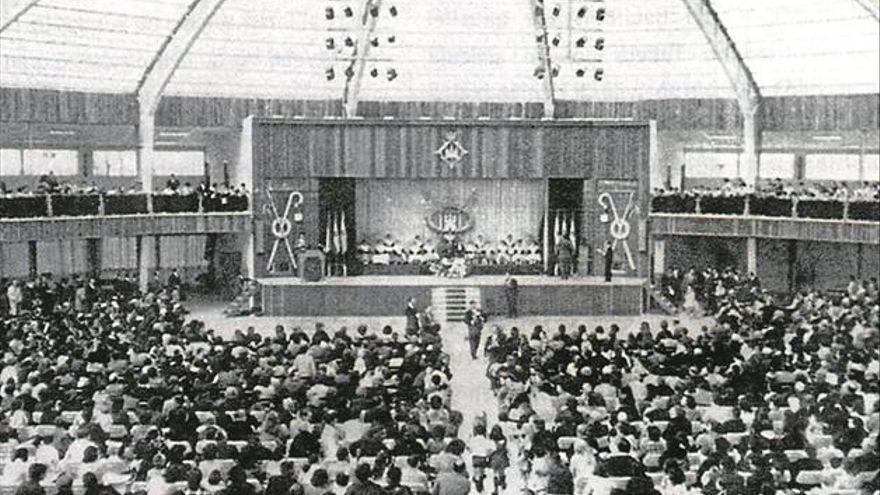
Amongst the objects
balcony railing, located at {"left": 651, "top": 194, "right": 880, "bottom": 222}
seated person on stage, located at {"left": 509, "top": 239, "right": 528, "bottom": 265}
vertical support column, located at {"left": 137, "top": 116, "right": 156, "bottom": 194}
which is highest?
vertical support column, located at {"left": 137, "top": 116, "right": 156, "bottom": 194}

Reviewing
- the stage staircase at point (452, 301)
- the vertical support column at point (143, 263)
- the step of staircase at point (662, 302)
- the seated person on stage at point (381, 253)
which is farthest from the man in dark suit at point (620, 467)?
the vertical support column at point (143, 263)

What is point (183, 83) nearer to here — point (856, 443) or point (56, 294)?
point (56, 294)

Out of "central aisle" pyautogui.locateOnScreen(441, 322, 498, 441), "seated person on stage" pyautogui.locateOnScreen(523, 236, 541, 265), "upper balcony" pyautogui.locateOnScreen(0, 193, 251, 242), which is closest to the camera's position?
"central aisle" pyautogui.locateOnScreen(441, 322, 498, 441)

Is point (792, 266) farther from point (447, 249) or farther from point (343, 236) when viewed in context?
point (343, 236)

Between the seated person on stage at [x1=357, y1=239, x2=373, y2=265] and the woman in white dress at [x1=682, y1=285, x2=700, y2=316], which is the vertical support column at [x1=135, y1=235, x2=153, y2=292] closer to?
the seated person on stage at [x1=357, y1=239, x2=373, y2=265]

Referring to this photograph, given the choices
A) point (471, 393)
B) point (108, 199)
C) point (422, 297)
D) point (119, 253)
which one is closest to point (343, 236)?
point (422, 297)

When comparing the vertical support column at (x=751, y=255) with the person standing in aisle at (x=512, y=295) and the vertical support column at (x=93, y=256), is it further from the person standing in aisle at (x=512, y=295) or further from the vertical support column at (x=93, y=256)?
the vertical support column at (x=93, y=256)

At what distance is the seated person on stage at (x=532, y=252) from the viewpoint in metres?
39.8

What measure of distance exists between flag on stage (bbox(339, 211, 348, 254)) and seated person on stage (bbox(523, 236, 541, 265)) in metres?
6.89

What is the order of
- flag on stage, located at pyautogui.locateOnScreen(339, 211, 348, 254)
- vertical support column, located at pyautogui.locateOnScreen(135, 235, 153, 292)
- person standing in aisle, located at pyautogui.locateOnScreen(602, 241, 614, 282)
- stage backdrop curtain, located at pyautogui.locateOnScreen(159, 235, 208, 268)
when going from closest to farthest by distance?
person standing in aisle, located at pyautogui.locateOnScreen(602, 241, 614, 282)
flag on stage, located at pyautogui.locateOnScreen(339, 211, 348, 254)
vertical support column, located at pyautogui.locateOnScreen(135, 235, 153, 292)
stage backdrop curtain, located at pyautogui.locateOnScreen(159, 235, 208, 268)

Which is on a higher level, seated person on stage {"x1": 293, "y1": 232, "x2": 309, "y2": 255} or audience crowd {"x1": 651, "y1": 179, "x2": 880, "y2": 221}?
audience crowd {"x1": 651, "y1": 179, "x2": 880, "y2": 221}

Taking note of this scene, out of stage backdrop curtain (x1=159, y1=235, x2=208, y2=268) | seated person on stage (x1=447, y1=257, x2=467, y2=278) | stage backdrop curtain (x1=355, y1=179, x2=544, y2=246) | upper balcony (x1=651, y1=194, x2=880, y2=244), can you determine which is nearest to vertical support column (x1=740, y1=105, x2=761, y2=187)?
upper balcony (x1=651, y1=194, x2=880, y2=244)

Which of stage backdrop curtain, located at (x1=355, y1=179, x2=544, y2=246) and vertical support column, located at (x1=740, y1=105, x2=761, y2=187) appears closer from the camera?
vertical support column, located at (x1=740, y1=105, x2=761, y2=187)

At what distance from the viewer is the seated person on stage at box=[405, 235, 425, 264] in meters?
39.4
